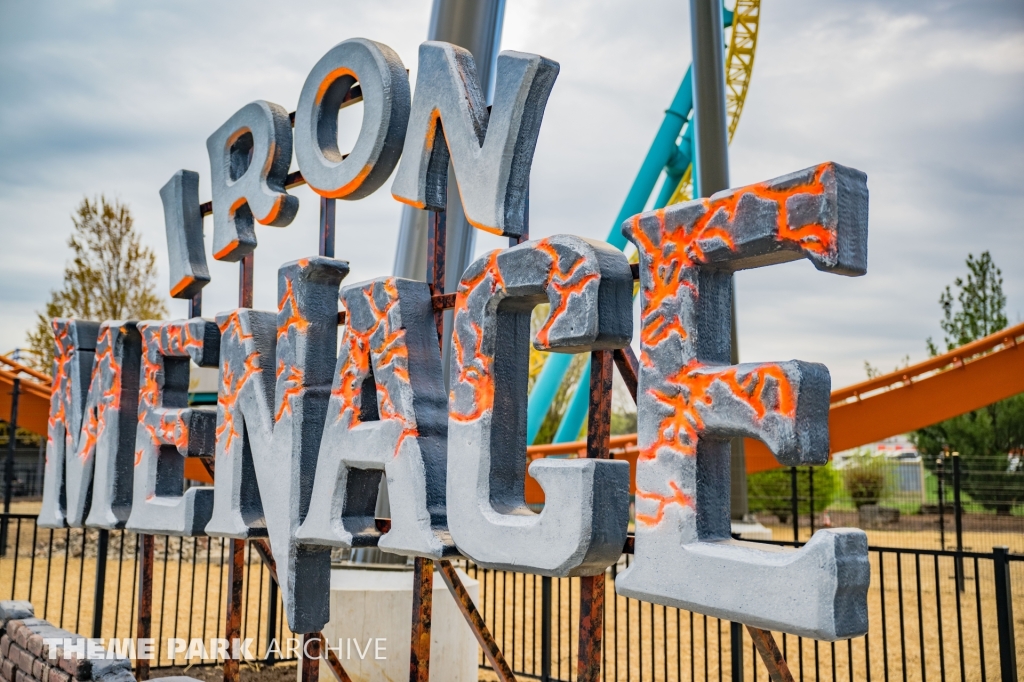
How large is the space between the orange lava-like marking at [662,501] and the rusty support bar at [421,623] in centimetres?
161

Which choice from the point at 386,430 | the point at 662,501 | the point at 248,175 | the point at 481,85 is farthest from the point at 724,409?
the point at 481,85

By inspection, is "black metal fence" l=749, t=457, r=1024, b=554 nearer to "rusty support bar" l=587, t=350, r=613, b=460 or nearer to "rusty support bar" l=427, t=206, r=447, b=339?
"rusty support bar" l=427, t=206, r=447, b=339

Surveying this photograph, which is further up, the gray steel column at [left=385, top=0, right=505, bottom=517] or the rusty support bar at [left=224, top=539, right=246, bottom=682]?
the gray steel column at [left=385, top=0, right=505, bottom=517]

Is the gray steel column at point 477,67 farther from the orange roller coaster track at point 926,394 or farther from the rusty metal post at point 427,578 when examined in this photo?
the orange roller coaster track at point 926,394

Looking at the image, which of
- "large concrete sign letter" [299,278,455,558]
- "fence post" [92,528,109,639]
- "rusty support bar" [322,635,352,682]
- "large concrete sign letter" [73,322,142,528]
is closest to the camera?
"large concrete sign letter" [299,278,455,558]

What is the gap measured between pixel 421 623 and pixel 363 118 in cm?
249

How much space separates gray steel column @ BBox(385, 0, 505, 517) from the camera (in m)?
7.05

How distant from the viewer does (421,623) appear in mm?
4715

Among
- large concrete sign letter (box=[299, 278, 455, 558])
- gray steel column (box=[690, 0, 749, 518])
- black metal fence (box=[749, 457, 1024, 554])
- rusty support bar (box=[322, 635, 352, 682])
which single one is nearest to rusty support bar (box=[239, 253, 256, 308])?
large concrete sign letter (box=[299, 278, 455, 558])

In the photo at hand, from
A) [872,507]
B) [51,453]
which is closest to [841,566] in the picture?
[51,453]

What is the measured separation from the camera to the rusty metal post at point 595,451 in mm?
3701

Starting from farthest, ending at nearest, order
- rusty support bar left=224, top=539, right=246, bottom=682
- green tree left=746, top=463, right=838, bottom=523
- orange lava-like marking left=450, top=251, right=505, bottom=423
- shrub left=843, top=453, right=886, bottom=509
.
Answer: shrub left=843, top=453, right=886, bottom=509 < green tree left=746, top=463, right=838, bottom=523 < rusty support bar left=224, top=539, right=246, bottom=682 < orange lava-like marking left=450, top=251, right=505, bottom=423

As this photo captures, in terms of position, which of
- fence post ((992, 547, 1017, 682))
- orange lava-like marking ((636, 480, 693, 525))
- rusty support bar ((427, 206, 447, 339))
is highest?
rusty support bar ((427, 206, 447, 339))

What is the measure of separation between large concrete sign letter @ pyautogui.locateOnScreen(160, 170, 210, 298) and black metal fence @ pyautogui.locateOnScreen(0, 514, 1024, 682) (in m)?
2.09
